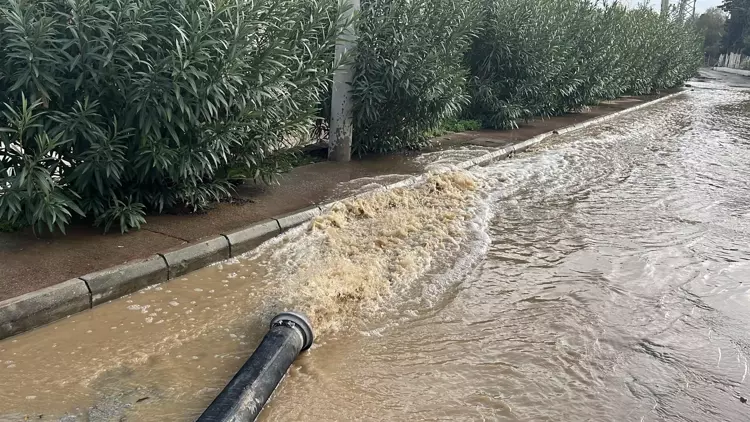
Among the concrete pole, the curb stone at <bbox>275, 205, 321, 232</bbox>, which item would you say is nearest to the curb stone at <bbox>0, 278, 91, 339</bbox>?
the curb stone at <bbox>275, 205, 321, 232</bbox>

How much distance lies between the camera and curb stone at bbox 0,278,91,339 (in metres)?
3.90

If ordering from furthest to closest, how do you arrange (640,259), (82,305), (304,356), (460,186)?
(460,186)
(640,259)
(82,305)
(304,356)

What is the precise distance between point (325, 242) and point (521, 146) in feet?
22.1

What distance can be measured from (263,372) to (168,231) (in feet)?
8.50

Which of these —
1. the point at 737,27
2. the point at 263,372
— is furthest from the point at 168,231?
the point at 737,27

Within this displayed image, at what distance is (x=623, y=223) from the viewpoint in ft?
23.8

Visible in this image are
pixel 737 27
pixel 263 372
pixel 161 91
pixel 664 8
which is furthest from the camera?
pixel 737 27

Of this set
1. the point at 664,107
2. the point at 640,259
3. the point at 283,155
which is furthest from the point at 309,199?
the point at 664,107

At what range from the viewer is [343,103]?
870 centimetres

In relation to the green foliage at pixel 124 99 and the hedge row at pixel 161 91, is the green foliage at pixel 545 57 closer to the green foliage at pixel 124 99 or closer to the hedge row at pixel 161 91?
the hedge row at pixel 161 91

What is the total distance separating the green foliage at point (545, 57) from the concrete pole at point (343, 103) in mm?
4670

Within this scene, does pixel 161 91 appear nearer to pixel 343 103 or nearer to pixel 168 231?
pixel 168 231

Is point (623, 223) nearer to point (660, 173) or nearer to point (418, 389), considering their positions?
point (660, 173)

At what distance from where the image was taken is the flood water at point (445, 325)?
11.6ft
